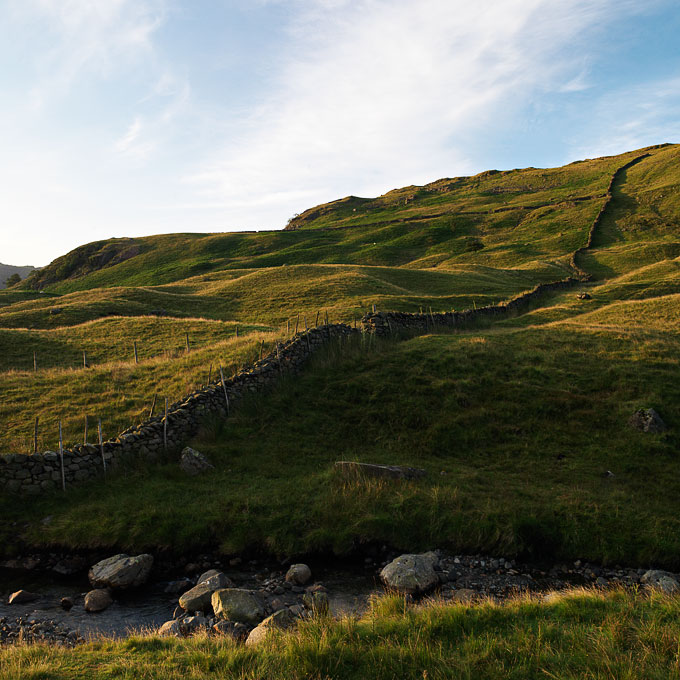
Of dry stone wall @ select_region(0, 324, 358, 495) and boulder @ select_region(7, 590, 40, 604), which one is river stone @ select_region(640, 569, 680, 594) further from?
dry stone wall @ select_region(0, 324, 358, 495)

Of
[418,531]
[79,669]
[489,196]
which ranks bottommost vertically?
[418,531]

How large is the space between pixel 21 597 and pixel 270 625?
7.10m

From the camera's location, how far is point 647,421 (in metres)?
17.4

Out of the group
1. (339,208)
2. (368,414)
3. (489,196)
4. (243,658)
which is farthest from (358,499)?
(339,208)

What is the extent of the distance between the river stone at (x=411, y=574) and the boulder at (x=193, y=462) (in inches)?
312

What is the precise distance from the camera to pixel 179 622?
10.1m

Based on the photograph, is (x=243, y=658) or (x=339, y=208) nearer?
(x=243, y=658)

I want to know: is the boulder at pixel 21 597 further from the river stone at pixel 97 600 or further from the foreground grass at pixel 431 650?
the foreground grass at pixel 431 650

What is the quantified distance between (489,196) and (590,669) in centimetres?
16098

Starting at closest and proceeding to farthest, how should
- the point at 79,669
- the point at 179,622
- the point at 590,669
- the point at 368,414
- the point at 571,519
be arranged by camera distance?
the point at 590,669 → the point at 79,669 → the point at 179,622 → the point at 571,519 → the point at 368,414

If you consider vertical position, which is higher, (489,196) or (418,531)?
(489,196)

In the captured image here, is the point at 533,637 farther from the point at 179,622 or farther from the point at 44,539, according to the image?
the point at 44,539

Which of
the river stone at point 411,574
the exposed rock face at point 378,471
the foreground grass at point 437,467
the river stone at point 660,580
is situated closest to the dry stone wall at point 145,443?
the foreground grass at point 437,467

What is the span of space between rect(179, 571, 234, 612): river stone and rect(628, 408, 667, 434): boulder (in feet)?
52.9
